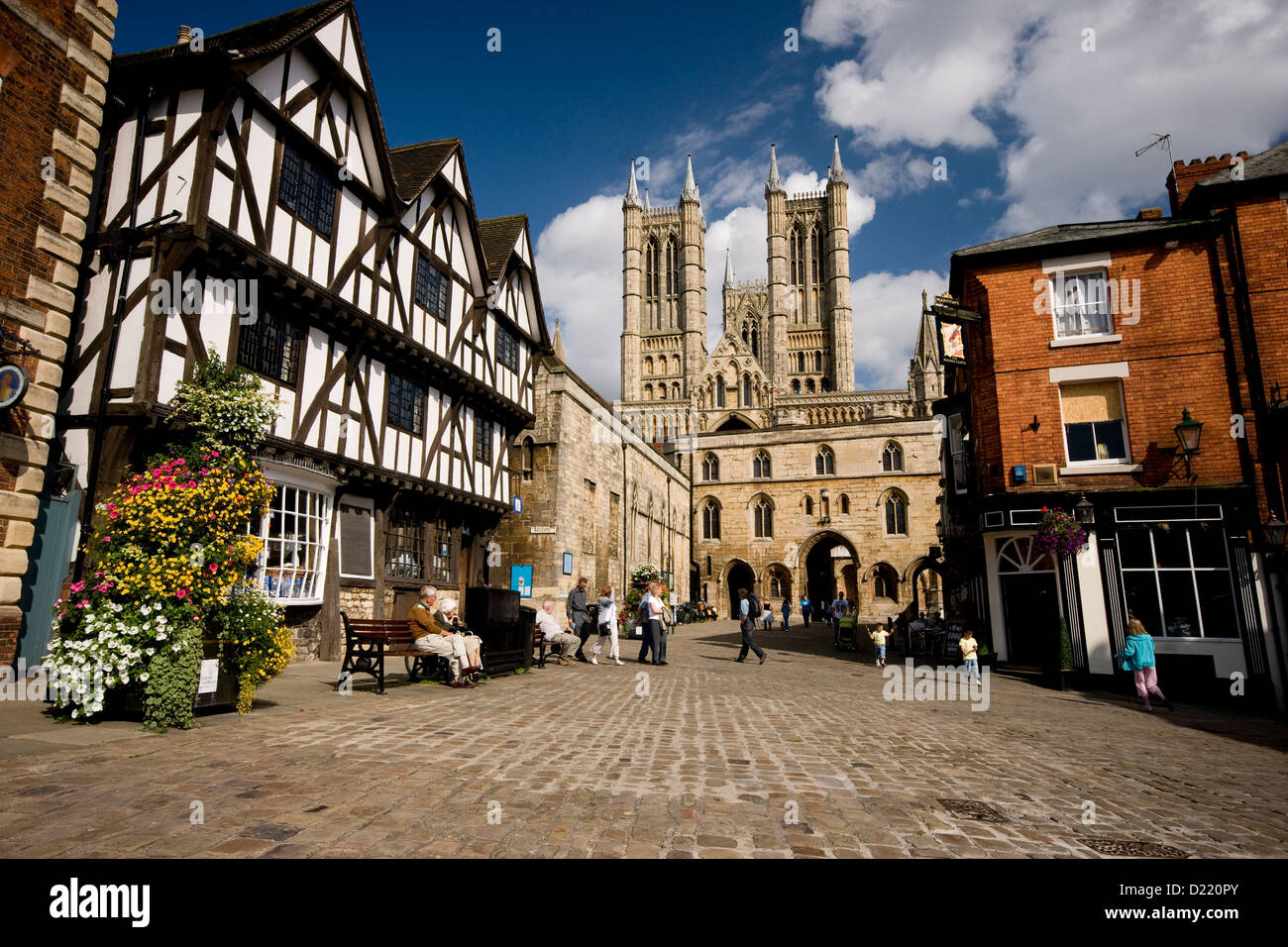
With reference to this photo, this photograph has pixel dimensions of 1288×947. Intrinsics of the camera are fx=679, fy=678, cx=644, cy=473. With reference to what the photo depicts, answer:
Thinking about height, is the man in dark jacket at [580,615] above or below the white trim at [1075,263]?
below

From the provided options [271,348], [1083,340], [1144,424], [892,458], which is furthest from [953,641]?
[892,458]

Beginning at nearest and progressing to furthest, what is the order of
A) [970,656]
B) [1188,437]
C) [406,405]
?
[1188,437], [970,656], [406,405]

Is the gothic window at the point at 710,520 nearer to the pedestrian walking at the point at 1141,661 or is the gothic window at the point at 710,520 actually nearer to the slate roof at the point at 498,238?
the slate roof at the point at 498,238

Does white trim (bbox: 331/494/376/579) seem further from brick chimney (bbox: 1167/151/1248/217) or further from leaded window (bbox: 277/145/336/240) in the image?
brick chimney (bbox: 1167/151/1248/217)

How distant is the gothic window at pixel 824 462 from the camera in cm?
4209

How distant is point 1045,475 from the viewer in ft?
43.4

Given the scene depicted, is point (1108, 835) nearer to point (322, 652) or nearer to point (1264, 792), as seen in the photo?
point (1264, 792)

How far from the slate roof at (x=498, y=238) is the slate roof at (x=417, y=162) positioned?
2.44 meters

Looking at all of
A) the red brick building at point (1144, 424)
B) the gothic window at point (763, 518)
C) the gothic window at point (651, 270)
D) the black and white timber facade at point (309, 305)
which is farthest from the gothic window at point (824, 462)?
the gothic window at point (651, 270)

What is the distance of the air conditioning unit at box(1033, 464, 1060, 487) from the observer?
13203mm

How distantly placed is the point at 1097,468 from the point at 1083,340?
259cm

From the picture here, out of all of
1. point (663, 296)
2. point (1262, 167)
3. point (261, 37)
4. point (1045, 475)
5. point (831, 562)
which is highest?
point (663, 296)

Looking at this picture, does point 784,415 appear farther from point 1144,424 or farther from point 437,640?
point 437,640

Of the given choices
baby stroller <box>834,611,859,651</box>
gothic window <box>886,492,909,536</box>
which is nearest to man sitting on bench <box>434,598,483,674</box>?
baby stroller <box>834,611,859,651</box>
